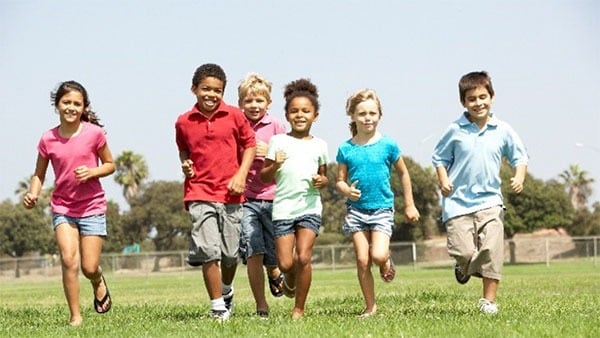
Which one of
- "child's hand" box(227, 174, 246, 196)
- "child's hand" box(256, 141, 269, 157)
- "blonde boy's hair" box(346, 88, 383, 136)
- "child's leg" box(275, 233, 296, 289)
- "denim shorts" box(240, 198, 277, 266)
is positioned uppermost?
"blonde boy's hair" box(346, 88, 383, 136)

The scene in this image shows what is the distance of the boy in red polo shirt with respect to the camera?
884cm

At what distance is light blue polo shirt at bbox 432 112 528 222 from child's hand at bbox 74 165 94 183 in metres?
3.18

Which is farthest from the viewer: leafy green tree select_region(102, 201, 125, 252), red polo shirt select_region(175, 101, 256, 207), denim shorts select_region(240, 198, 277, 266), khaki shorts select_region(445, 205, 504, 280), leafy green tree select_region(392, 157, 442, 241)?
leafy green tree select_region(102, 201, 125, 252)

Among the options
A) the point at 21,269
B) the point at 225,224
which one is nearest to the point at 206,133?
the point at 225,224

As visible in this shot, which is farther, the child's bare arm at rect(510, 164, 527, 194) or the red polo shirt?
the child's bare arm at rect(510, 164, 527, 194)

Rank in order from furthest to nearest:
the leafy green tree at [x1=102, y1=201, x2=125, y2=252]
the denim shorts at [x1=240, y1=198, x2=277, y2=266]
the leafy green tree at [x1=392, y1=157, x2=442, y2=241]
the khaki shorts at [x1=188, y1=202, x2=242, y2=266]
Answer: the leafy green tree at [x1=102, y1=201, x2=125, y2=252]
the leafy green tree at [x1=392, y1=157, x2=442, y2=241]
the denim shorts at [x1=240, y1=198, x2=277, y2=266]
the khaki shorts at [x1=188, y1=202, x2=242, y2=266]

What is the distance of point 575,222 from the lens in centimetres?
8881

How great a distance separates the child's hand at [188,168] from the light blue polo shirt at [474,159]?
7.50ft

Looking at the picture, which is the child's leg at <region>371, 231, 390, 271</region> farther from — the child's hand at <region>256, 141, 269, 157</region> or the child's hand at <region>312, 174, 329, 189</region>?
the child's hand at <region>256, 141, 269, 157</region>

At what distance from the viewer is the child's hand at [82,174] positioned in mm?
8984

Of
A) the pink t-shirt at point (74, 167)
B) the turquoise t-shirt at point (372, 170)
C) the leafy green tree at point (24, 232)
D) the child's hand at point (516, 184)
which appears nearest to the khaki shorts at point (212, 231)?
the pink t-shirt at point (74, 167)

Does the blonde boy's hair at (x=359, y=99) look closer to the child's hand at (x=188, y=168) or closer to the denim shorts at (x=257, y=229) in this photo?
the denim shorts at (x=257, y=229)

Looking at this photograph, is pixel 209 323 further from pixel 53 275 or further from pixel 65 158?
pixel 53 275

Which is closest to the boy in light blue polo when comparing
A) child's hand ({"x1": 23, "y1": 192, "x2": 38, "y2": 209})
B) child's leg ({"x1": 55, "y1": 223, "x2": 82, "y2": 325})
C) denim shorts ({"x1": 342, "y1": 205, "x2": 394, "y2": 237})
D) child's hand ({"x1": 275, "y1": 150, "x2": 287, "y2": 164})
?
denim shorts ({"x1": 342, "y1": 205, "x2": 394, "y2": 237})
